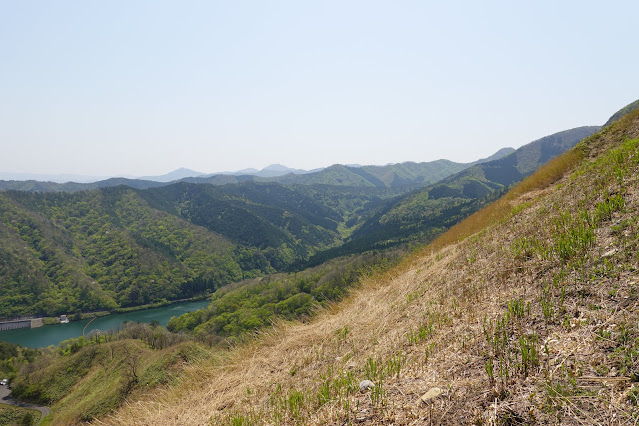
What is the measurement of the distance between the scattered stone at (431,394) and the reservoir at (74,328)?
496ft

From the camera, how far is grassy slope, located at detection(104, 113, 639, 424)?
3637mm

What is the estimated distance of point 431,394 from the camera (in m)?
4.20

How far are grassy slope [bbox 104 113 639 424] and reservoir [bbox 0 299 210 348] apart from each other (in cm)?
14673

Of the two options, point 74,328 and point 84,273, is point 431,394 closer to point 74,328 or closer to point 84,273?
point 74,328

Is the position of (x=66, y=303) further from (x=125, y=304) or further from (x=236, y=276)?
(x=236, y=276)

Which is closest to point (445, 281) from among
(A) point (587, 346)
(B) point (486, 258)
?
(B) point (486, 258)

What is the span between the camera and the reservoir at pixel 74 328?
395 feet

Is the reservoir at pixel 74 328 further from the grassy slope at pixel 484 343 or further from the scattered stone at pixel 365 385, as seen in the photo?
the scattered stone at pixel 365 385

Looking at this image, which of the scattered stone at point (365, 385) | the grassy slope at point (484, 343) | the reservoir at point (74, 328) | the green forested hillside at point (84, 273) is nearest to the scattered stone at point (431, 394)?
the grassy slope at point (484, 343)

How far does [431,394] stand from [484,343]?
4.45 feet

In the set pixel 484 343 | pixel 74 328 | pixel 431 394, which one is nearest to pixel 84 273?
pixel 74 328

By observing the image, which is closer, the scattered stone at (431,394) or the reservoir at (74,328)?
the scattered stone at (431,394)

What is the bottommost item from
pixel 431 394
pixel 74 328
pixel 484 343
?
pixel 74 328

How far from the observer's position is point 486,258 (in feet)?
28.1
